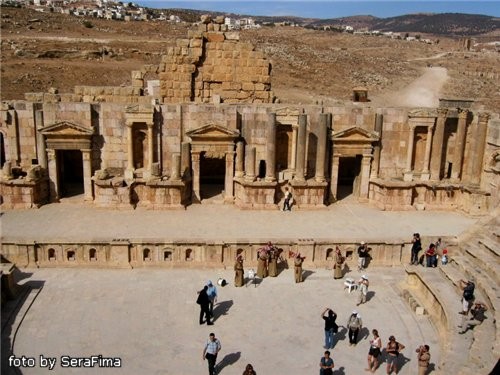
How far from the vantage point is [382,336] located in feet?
48.1

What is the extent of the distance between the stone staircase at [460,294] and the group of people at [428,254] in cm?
24

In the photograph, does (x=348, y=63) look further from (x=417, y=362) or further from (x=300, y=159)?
(x=417, y=362)

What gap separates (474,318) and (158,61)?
50820mm

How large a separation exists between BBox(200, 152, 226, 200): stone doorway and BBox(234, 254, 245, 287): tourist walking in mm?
8833

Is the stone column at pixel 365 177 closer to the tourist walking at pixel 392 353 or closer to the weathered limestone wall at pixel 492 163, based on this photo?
the weathered limestone wall at pixel 492 163

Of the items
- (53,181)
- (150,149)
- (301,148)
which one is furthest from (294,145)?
(53,181)

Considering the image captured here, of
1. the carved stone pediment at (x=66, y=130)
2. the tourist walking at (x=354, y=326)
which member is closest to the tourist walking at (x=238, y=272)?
the tourist walking at (x=354, y=326)

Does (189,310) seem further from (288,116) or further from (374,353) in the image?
(288,116)

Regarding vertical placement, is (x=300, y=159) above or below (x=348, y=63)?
below

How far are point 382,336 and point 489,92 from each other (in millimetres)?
49584

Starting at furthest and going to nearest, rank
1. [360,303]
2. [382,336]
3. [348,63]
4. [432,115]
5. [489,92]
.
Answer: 1. [348,63]
2. [489,92]
3. [432,115]
4. [360,303]
5. [382,336]

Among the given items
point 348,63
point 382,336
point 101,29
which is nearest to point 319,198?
point 382,336

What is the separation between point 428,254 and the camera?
692 inches

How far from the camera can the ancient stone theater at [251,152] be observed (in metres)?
23.0
